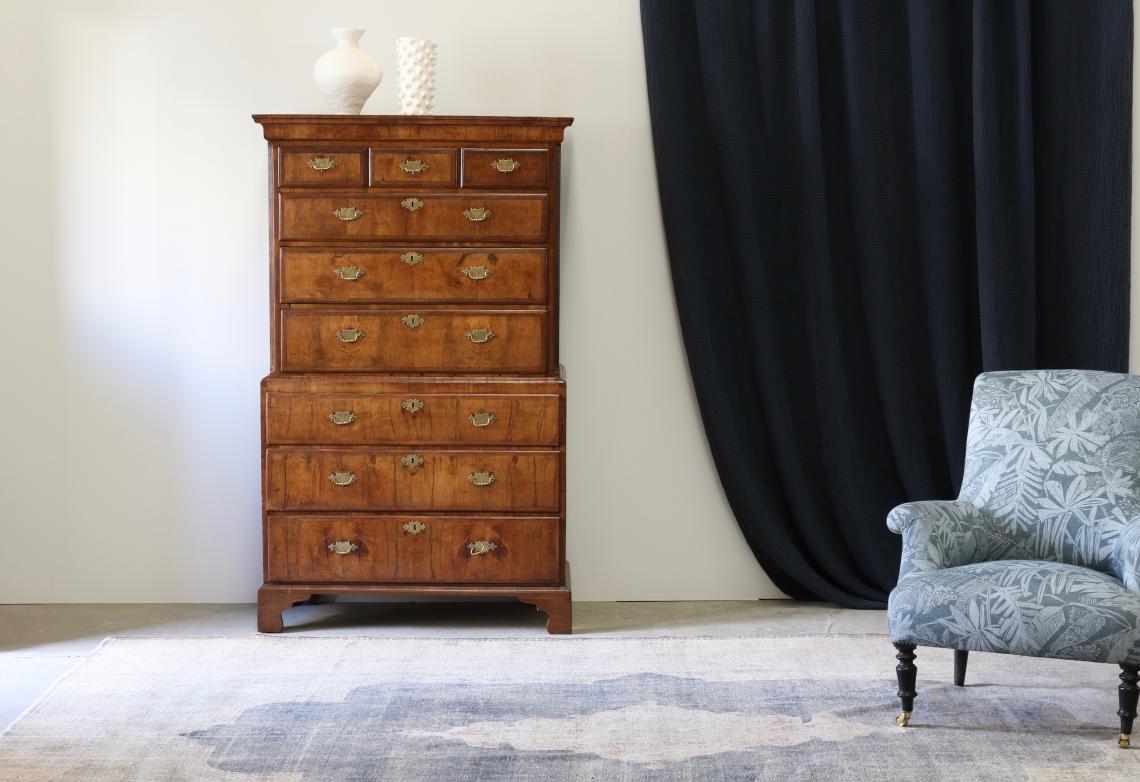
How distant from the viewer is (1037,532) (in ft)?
10.9

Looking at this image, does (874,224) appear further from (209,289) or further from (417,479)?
(209,289)

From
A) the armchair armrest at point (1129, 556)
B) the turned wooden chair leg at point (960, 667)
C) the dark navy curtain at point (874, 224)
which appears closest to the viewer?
the armchair armrest at point (1129, 556)

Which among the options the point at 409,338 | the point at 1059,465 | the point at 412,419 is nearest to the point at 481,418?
the point at 412,419

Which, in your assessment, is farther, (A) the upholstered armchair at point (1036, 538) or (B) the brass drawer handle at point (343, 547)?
(B) the brass drawer handle at point (343, 547)

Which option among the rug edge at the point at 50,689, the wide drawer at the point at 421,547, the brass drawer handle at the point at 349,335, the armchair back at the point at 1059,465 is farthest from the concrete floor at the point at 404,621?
the brass drawer handle at the point at 349,335

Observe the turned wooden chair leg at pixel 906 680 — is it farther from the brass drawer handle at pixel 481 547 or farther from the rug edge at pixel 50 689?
the rug edge at pixel 50 689

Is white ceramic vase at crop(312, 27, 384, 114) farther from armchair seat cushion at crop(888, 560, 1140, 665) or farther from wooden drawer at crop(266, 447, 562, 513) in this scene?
armchair seat cushion at crop(888, 560, 1140, 665)

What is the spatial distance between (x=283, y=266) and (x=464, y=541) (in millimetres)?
1027

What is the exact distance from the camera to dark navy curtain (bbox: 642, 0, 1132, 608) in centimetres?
417

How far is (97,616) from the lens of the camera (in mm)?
4219

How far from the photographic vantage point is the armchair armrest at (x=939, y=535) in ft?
10.4

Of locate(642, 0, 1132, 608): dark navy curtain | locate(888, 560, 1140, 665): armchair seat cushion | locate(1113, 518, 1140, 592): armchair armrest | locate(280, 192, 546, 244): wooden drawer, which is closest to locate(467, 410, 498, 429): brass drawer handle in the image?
locate(280, 192, 546, 244): wooden drawer

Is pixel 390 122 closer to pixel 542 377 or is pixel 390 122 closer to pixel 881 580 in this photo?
pixel 542 377

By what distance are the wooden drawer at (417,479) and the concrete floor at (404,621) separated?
43 centimetres
